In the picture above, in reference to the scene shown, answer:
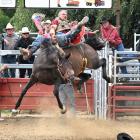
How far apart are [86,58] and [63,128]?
169cm

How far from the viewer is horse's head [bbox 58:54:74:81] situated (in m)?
12.5

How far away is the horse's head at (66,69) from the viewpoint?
12469mm

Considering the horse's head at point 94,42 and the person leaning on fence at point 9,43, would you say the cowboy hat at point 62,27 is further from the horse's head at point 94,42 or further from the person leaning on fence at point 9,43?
the person leaning on fence at point 9,43

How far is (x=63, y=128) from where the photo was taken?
13.7 m

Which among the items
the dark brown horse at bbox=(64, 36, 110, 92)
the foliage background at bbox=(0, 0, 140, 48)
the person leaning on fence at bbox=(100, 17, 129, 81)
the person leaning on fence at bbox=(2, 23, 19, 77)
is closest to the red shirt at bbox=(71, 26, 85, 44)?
the dark brown horse at bbox=(64, 36, 110, 92)

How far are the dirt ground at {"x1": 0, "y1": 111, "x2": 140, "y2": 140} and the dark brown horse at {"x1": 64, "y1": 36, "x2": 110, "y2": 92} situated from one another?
3.09 ft

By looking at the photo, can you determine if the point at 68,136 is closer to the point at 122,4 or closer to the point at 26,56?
the point at 26,56

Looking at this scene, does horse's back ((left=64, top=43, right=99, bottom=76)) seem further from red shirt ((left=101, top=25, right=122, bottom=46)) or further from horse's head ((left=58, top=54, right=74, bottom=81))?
red shirt ((left=101, top=25, right=122, bottom=46))

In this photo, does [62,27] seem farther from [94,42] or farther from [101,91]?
[101,91]

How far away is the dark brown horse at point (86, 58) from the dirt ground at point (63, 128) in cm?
94

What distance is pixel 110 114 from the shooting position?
15.3 m

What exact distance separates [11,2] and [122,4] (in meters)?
5.74

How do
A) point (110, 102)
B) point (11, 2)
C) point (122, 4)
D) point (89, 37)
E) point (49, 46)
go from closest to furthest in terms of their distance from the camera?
point (49, 46), point (89, 37), point (110, 102), point (11, 2), point (122, 4)

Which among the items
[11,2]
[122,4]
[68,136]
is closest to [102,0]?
[11,2]
